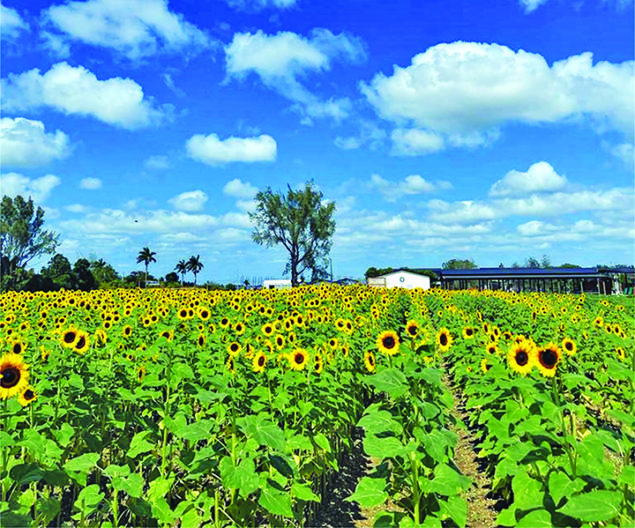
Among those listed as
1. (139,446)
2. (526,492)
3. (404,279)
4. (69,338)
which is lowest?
(526,492)

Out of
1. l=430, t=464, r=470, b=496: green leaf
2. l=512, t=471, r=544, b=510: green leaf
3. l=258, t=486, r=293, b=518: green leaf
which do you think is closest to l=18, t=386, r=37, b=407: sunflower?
l=258, t=486, r=293, b=518: green leaf

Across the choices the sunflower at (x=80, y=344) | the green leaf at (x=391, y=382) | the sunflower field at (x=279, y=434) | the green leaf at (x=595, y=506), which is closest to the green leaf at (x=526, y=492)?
the sunflower field at (x=279, y=434)

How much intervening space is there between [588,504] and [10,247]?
208ft

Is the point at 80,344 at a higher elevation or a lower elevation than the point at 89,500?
higher

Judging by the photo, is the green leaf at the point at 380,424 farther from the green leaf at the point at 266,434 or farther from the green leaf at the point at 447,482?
the green leaf at the point at 266,434

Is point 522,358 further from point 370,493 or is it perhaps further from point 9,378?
point 9,378

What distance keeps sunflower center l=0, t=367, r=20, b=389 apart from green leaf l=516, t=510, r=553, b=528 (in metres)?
3.37

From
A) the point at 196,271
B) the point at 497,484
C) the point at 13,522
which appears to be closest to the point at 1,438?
the point at 13,522

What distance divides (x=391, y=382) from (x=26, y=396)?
295cm

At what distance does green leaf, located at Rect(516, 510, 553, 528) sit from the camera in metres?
2.63

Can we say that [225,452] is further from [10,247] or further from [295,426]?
[10,247]

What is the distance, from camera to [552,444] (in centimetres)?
362

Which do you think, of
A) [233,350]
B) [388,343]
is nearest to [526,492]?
[388,343]

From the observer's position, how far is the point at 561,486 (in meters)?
2.77
